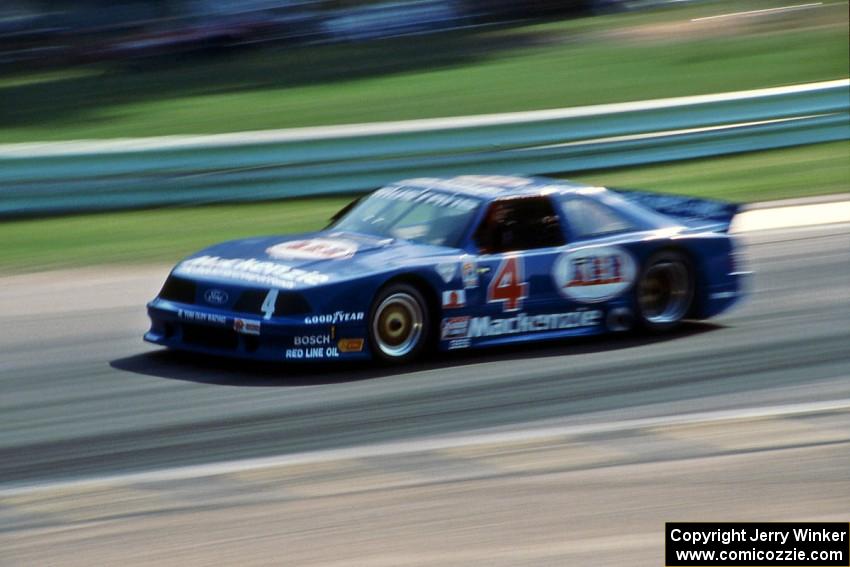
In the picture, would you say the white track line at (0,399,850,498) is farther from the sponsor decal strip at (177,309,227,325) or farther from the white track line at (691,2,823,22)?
the white track line at (691,2,823,22)

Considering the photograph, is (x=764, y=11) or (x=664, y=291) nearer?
(x=664, y=291)

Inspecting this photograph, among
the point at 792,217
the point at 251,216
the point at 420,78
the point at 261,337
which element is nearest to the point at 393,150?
the point at 251,216

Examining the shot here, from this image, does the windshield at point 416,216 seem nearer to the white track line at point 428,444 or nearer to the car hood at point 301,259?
the car hood at point 301,259

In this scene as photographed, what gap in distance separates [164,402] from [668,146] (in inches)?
409

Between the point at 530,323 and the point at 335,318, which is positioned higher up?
the point at 335,318

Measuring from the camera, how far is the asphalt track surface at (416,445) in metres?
5.49

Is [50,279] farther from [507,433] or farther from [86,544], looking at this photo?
[86,544]

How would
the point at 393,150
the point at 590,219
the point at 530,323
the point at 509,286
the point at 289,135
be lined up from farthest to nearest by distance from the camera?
the point at 393,150
the point at 289,135
the point at 590,219
the point at 530,323
the point at 509,286

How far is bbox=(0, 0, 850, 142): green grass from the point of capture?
22516 millimetres

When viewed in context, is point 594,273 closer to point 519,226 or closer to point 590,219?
point 590,219

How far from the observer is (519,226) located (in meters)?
9.20

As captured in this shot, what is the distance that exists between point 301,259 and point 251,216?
592cm

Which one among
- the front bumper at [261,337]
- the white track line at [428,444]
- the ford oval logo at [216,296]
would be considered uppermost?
the ford oval logo at [216,296]

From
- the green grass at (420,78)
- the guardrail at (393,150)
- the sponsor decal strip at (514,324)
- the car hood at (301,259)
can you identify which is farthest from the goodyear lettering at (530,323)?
the green grass at (420,78)
